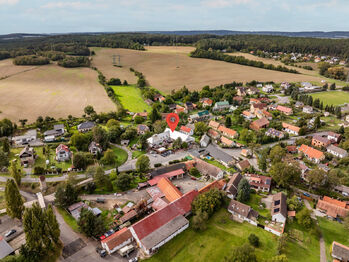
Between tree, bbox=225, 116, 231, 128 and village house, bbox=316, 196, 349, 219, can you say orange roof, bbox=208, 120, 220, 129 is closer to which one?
tree, bbox=225, 116, 231, 128

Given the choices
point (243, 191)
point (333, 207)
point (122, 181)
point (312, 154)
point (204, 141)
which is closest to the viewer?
point (333, 207)

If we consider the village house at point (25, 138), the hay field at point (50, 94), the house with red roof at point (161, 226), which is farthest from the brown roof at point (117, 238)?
the hay field at point (50, 94)

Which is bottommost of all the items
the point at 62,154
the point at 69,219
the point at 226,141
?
the point at 69,219

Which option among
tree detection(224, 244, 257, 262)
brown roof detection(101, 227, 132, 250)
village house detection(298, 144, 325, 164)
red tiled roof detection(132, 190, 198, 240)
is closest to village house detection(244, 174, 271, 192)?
red tiled roof detection(132, 190, 198, 240)

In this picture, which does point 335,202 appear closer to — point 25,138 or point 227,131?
point 227,131

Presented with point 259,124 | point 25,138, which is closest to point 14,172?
point 25,138

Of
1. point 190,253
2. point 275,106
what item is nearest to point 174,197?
point 190,253

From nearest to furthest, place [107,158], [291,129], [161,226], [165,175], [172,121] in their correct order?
[161,226] < [165,175] < [107,158] < [172,121] < [291,129]
